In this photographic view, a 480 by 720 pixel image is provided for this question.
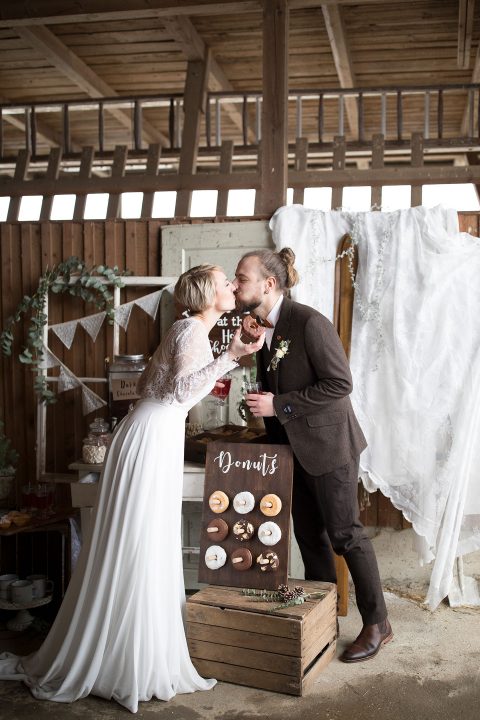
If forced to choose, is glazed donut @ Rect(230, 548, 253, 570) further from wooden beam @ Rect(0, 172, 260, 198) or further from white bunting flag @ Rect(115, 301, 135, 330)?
wooden beam @ Rect(0, 172, 260, 198)

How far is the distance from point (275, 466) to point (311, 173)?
2.43 metres

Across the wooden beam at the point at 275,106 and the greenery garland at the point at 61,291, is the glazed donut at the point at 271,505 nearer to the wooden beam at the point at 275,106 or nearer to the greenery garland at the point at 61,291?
the greenery garland at the point at 61,291

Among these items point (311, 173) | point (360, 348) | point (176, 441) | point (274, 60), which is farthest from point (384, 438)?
point (274, 60)

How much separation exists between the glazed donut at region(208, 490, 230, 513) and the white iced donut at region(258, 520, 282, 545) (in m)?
0.22

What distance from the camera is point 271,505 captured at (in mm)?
3662

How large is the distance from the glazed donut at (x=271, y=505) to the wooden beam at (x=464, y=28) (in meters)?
3.26

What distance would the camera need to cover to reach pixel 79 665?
333cm

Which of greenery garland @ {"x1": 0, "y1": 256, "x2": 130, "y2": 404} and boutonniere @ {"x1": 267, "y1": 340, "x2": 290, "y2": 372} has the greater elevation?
greenery garland @ {"x1": 0, "y1": 256, "x2": 130, "y2": 404}

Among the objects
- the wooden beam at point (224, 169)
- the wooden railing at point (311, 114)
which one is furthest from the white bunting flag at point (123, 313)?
the wooden railing at point (311, 114)

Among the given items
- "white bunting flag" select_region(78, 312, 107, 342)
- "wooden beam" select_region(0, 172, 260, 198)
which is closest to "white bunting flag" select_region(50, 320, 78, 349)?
"white bunting flag" select_region(78, 312, 107, 342)

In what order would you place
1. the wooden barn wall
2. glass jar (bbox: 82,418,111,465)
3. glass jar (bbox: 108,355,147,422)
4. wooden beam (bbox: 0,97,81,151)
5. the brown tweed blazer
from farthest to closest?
wooden beam (bbox: 0,97,81,151), the wooden barn wall, glass jar (bbox: 108,355,147,422), glass jar (bbox: 82,418,111,465), the brown tweed blazer

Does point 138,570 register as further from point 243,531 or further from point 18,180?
point 18,180

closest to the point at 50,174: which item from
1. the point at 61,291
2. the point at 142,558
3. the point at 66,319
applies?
the point at 61,291

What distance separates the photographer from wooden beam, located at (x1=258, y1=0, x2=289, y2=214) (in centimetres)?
485
